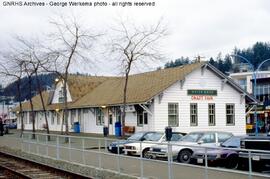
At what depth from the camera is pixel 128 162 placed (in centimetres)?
1647

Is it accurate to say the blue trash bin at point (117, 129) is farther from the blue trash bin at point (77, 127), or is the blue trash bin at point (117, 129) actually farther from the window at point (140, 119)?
the blue trash bin at point (77, 127)

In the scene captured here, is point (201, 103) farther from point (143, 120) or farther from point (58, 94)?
point (58, 94)

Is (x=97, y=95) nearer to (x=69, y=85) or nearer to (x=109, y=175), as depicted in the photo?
(x=69, y=85)

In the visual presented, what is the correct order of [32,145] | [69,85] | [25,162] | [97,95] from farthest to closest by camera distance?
[69,85] < [97,95] < [32,145] < [25,162]

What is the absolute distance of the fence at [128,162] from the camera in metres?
11.6

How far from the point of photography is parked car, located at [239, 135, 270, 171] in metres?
10.7

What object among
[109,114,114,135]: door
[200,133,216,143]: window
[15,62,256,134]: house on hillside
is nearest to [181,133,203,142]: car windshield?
[200,133,216,143]: window

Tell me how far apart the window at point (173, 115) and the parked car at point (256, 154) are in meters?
21.2

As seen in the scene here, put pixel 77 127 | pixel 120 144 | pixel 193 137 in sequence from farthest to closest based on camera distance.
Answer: pixel 77 127
pixel 193 137
pixel 120 144

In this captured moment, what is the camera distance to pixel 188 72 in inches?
1517

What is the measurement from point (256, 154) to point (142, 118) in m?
28.0

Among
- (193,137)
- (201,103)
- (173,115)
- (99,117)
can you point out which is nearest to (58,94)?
(99,117)

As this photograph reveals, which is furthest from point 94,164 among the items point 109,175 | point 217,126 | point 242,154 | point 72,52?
point 217,126

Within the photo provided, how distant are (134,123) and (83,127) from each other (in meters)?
11.1
